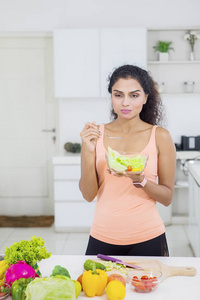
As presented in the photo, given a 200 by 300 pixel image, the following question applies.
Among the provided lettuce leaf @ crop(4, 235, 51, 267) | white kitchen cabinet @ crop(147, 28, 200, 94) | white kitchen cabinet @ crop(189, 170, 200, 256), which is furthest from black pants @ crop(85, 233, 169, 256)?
white kitchen cabinet @ crop(147, 28, 200, 94)

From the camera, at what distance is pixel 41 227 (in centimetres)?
470

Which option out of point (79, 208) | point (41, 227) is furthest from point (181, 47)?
point (41, 227)

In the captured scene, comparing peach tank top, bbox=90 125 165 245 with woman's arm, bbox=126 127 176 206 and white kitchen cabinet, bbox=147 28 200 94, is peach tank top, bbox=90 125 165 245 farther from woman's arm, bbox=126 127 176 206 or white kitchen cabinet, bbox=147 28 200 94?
white kitchen cabinet, bbox=147 28 200 94

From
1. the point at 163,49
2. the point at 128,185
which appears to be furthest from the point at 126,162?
the point at 163,49

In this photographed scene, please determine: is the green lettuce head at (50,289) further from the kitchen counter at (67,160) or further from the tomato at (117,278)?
the kitchen counter at (67,160)

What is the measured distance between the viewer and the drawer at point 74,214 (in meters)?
4.45

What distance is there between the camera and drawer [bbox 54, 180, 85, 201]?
4.41m

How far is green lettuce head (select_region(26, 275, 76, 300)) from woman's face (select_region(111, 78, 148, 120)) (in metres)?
0.78

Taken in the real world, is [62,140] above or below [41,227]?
above

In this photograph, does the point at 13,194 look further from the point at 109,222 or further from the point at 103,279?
the point at 103,279

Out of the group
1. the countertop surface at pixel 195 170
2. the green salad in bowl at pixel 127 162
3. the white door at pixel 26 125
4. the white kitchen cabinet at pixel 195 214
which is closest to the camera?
the green salad in bowl at pixel 127 162

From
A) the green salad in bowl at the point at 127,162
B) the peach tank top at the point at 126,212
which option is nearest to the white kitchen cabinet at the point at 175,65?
the peach tank top at the point at 126,212

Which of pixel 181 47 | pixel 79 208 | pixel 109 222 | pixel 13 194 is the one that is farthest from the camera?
pixel 13 194

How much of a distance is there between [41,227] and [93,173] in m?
3.12
